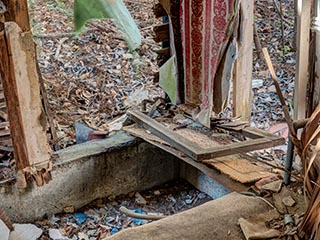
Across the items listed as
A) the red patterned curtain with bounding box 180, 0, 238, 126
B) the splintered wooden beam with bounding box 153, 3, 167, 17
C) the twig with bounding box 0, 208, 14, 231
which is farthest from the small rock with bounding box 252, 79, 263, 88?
the twig with bounding box 0, 208, 14, 231

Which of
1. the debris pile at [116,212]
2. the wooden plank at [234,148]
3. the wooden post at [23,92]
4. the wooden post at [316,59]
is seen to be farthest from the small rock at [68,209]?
the wooden post at [316,59]

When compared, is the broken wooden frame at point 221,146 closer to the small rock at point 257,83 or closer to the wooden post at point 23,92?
the wooden post at point 23,92

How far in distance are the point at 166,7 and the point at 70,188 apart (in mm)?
1494

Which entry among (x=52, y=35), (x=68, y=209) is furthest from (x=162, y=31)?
(x=52, y=35)

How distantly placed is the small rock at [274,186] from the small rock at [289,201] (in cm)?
9

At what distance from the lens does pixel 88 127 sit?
4.10 meters

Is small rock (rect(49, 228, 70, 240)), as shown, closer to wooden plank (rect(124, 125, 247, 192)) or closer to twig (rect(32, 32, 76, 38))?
wooden plank (rect(124, 125, 247, 192))

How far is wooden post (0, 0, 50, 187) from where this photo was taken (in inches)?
115

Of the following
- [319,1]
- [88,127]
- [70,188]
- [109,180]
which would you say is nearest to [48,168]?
[70,188]

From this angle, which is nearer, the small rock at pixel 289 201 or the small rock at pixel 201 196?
the small rock at pixel 289 201

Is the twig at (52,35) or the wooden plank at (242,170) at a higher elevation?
the twig at (52,35)

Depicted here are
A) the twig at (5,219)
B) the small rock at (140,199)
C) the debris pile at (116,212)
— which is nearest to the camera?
the twig at (5,219)

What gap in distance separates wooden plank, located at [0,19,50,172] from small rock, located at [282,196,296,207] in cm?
160

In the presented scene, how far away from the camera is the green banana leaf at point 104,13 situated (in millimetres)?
2271
